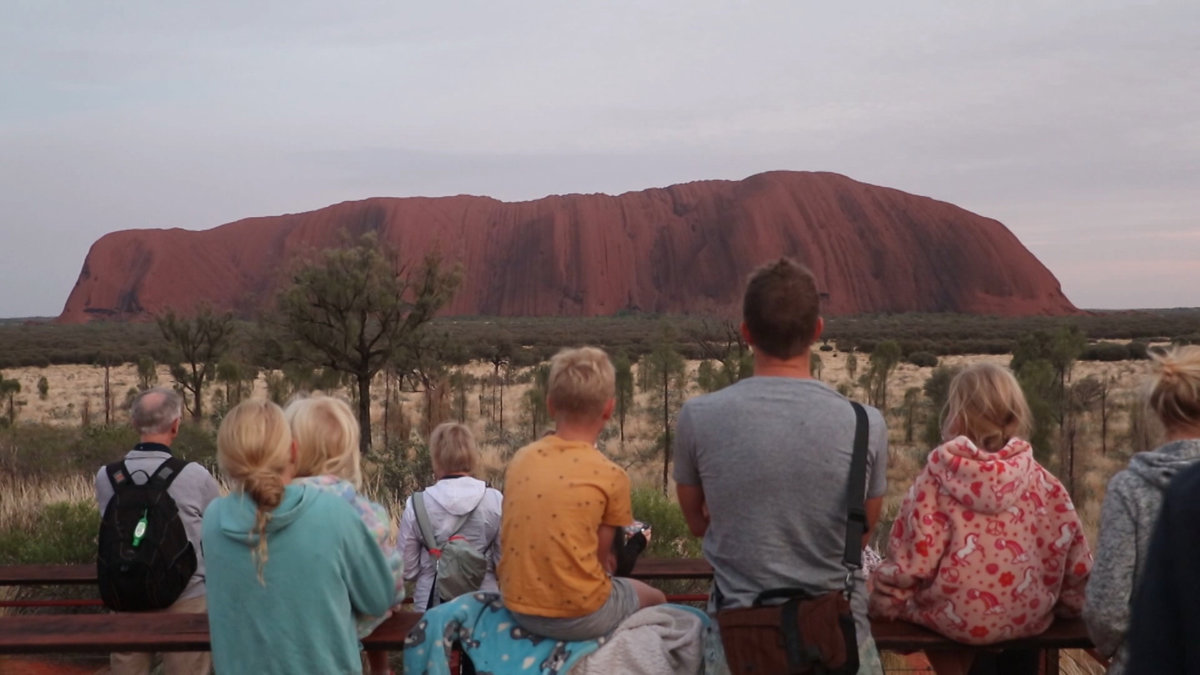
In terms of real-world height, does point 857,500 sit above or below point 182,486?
above

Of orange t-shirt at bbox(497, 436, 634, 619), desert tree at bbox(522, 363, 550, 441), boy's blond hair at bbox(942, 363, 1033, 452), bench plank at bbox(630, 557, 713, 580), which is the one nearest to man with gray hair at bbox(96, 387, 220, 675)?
orange t-shirt at bbox(497, 436, 634, 619)

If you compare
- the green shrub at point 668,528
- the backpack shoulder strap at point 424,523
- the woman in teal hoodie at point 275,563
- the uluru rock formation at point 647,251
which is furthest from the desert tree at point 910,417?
the uluru rock formation at point 647,251

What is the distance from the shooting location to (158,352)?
78.8ft

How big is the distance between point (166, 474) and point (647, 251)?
283 feet

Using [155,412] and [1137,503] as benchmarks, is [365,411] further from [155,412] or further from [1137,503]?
[1137,503]

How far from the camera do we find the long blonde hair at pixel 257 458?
2443 mm

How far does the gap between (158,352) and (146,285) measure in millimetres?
73817

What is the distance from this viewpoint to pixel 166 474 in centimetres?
348

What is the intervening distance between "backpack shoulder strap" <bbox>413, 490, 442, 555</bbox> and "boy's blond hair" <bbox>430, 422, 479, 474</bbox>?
6.3 inches

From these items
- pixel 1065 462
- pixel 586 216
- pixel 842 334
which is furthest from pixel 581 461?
pixel 586 216

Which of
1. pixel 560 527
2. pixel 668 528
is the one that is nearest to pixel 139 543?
pixel 560 527

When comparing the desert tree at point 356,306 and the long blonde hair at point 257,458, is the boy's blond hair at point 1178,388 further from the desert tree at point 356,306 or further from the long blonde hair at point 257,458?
the desert tree at point 356,306

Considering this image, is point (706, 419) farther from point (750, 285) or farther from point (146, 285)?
point (146, 285)

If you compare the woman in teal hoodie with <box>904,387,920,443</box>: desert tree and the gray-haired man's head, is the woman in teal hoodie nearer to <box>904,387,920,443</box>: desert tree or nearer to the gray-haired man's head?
the gray-haired man's head
